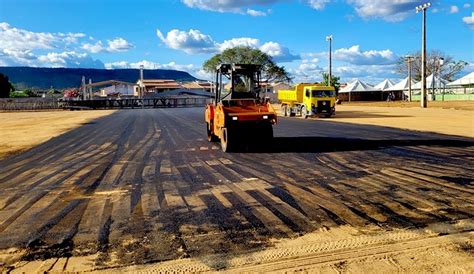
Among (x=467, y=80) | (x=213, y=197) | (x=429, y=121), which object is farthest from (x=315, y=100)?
(x=467, y=80)

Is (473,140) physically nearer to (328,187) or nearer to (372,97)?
(328,187)

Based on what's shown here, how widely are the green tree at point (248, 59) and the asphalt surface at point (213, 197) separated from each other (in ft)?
231

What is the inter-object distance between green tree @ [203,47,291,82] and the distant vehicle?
6776 centimetres

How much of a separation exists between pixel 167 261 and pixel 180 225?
124cm

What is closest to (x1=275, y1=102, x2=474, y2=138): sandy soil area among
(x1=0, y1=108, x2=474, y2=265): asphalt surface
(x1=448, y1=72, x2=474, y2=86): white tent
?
(x1=0, y1=108, x2=474, y2=265): asphalt surface

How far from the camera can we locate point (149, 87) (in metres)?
119

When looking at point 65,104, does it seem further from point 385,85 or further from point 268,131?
point 385,85

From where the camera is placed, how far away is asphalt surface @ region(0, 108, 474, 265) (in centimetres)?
543

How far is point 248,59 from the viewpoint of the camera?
82.3m

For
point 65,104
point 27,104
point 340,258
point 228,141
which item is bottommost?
point 340,258

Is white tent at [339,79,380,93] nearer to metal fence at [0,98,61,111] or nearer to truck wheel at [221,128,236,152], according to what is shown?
metal fence at [0,98,61,111]

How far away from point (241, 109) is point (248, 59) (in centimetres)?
7060

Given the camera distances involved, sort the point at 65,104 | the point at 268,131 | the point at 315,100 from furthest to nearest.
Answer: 1. the point at 65,104
2. the point at 315,100
3. the point at 268,131

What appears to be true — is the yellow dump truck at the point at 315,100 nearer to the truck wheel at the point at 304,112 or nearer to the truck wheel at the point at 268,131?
the truck wheel at the point at 304,112
